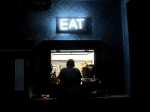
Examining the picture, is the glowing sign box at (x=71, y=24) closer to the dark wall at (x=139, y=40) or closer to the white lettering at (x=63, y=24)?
the white lettering at (x=63, y=24)

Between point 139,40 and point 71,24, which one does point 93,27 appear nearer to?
point 71,24

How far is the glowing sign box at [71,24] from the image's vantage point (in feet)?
28.7

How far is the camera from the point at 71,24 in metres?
8.77

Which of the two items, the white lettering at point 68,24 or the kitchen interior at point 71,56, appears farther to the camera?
the kitchen interior at point 71,56

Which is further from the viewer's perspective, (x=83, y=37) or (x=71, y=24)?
(x=83, y=37)

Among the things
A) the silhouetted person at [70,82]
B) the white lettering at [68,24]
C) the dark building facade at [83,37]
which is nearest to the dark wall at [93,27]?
the dark building facade at [83,37]

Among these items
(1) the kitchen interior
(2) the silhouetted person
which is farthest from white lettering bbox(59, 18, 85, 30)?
(2) the silhouetted person

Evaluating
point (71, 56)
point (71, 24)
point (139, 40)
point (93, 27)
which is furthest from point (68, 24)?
point (139, 40)

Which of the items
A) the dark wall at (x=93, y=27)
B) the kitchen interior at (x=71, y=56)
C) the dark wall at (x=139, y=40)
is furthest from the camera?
the kitchen interior at (x=71, y=56)

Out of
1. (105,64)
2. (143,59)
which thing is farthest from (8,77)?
(143,59)

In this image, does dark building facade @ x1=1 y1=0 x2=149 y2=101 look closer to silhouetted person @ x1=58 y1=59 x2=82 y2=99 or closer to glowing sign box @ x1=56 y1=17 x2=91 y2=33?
glowing sign box @ x1=56 y1=17 x2=91 y2=33

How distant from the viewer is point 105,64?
29.4 ft

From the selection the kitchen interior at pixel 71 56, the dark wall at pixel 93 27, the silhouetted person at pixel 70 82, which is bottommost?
the silhouetted person at pixel 70 82

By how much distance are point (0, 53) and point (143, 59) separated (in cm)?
579
